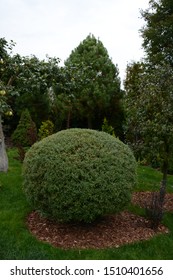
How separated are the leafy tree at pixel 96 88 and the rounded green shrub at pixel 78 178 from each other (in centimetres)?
1169

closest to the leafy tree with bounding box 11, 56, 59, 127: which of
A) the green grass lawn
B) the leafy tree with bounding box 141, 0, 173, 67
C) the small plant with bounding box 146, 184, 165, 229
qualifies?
the green grass lawn

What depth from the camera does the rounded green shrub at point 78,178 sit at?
6078 mm

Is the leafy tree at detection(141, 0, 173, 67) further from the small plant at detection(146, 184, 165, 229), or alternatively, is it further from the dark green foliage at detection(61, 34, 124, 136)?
the small plant at detection(146, 184, 165, 229)

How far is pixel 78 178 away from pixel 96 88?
12.8 metres

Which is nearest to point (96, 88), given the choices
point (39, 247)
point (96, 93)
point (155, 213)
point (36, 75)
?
point (96, 93)

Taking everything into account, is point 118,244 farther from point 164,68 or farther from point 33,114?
point 33,114

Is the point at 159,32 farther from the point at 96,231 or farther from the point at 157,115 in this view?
the point at 96,231

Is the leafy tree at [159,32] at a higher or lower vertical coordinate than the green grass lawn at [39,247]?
higher

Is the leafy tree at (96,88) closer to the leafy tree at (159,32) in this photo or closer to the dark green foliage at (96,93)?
the dark green foliage at (96,93)

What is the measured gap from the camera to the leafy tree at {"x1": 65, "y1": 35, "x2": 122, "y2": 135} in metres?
18.5

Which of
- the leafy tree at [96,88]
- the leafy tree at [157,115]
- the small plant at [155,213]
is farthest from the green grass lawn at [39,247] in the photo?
the leafy tree at [96,88]

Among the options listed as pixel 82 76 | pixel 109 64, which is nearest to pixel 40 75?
pixel 82 76

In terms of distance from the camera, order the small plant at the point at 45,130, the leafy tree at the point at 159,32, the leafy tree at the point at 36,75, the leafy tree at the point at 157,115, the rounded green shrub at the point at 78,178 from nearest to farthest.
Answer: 1. the rounded green shrub at the point at 78,178
2. the leafy tree at the point at 157,115
3. the leafy tree at the point at 36,75
4. the small plant at the point at 45,130
5. the leafy tree at the point at 159,32

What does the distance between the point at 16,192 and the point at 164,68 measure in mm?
4590
